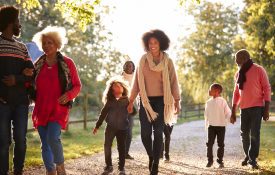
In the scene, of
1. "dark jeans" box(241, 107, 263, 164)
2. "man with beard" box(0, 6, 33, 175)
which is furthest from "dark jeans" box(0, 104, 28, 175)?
"dark jeans" box(241, 107, 263, 164)

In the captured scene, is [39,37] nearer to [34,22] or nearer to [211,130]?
[211,130]

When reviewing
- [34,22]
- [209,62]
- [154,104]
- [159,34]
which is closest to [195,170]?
[154,104]

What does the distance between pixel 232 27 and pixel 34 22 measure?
20.4m

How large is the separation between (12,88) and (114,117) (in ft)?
7.40

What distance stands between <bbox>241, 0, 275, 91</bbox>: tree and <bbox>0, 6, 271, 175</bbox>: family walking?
56.3 feet

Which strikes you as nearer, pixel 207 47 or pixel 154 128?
pixel 154 128

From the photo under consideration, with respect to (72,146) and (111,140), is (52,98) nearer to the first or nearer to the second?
(111,140)

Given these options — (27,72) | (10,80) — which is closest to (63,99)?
(27,72)

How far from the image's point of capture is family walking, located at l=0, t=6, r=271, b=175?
555 cm

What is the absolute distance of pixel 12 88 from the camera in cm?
554

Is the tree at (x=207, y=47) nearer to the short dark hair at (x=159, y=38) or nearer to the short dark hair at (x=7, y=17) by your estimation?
the short dark hair at (x=159, y=38)

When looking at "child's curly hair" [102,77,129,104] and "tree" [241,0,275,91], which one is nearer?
"child's curly hair" [102,77,129,104]

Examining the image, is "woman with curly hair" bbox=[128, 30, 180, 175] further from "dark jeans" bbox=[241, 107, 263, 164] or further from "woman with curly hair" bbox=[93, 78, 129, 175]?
"dark jeans" bbox=[241, 107, 263, 164]

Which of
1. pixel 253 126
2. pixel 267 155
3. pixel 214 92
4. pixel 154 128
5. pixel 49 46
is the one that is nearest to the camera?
pixel 49 46
